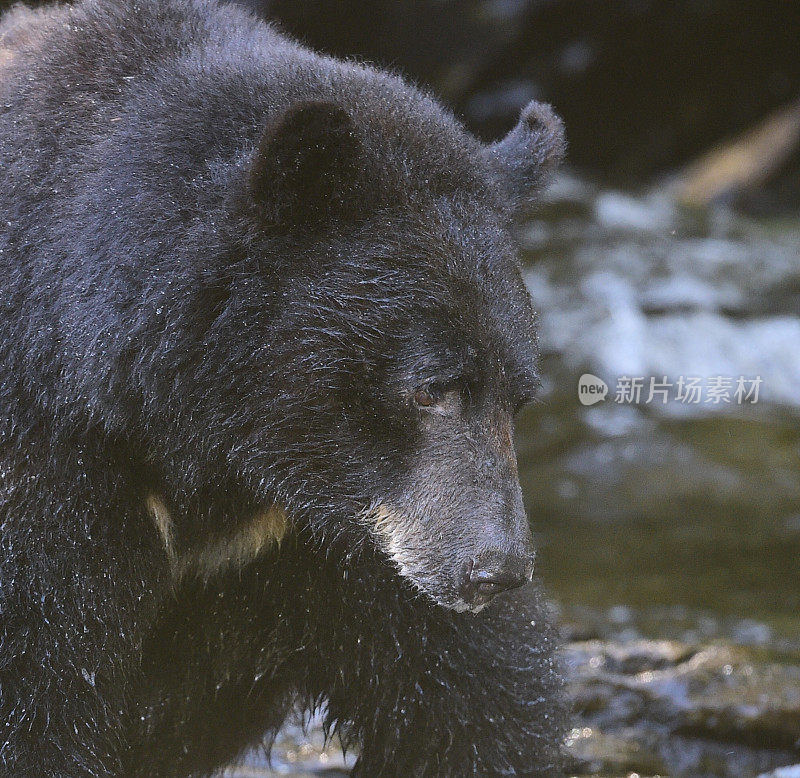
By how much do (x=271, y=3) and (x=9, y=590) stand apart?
8699 mm

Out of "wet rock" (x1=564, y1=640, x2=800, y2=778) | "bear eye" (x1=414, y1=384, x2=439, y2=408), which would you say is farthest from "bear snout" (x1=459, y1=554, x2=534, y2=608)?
"wet rock" (x1=564, y1=640, x2=800, y2=778)

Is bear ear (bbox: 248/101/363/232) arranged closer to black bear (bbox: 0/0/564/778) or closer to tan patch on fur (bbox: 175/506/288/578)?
A: black bear (bbox: 0/0/564/778)

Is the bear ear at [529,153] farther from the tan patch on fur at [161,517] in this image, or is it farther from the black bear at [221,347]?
the tan patch on fur at [161,517]

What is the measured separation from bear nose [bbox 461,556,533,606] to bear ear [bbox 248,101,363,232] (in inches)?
36.4

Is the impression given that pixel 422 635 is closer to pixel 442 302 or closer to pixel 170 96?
pixel 442 302

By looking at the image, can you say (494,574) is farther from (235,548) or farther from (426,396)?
(235,548)

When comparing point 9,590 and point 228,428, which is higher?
point 228,428

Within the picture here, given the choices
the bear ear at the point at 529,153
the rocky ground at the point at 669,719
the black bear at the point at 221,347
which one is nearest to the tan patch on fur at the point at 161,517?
the black bear at the point at 221,347

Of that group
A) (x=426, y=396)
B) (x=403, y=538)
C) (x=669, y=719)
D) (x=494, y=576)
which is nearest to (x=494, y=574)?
(x=494, y=576)

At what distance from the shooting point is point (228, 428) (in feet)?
10.4

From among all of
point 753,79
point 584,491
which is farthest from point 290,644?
point 753,79

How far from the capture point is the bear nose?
10.0 ft

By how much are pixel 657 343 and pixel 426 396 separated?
766cm

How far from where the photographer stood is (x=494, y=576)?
10.0 feet
